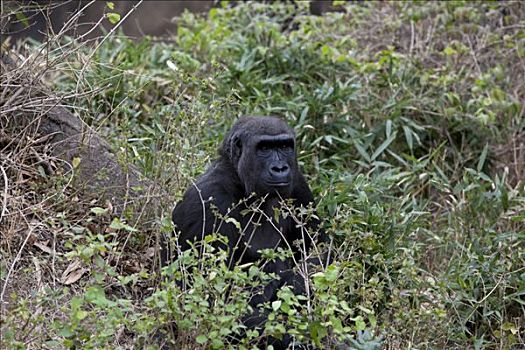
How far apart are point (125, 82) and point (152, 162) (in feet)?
6.27

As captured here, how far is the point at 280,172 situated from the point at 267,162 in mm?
116

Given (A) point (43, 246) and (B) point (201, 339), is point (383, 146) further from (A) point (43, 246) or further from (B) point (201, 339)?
(B) point (201, 339)

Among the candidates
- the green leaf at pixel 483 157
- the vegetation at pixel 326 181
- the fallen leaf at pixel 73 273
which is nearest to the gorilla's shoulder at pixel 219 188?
the vegetation at pixel 326 181

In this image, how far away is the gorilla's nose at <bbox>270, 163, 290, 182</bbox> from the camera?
6.08 m

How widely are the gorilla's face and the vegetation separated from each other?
0.27 m

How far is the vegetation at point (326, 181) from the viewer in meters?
4.80

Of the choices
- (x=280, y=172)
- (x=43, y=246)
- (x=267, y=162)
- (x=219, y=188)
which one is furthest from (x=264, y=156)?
(x=43, y=246)

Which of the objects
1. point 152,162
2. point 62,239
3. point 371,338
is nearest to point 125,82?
point 152,162

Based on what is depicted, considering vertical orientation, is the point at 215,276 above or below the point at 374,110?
above

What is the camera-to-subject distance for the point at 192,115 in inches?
238

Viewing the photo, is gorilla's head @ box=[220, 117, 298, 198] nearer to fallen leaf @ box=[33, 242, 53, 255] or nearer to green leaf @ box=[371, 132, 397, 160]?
fallen leaf @ box=[33, 242, 53, 255]

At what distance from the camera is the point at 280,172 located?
6.11 m

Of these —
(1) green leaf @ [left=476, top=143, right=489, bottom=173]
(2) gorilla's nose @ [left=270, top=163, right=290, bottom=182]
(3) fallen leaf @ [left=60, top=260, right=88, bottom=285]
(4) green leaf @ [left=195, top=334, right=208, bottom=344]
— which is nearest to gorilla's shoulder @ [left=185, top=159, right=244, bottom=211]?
(2) gorilla's nose @ [left=270, top=163, right=290, bottom=182]

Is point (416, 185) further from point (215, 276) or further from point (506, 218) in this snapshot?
point (215, 276)
